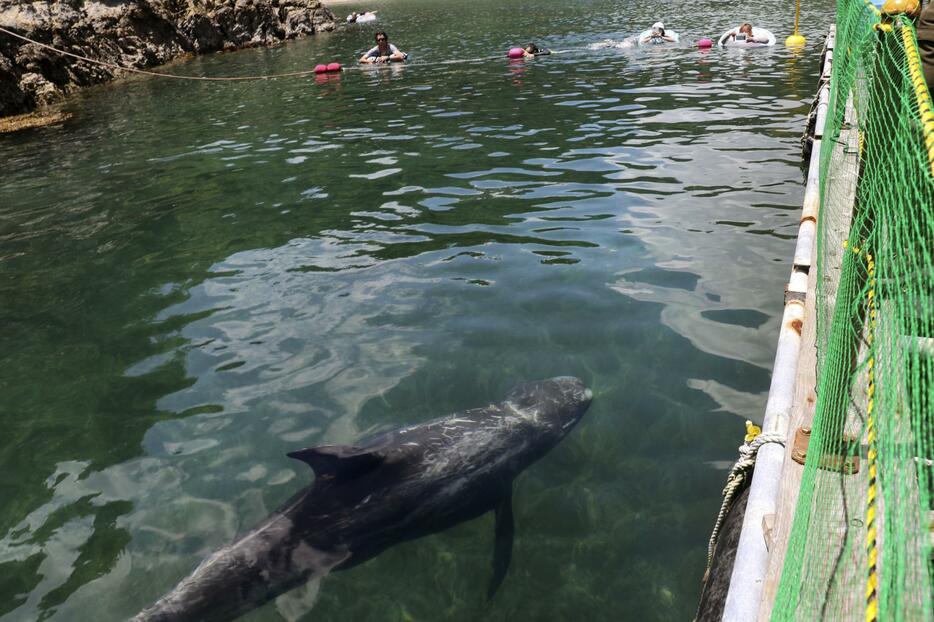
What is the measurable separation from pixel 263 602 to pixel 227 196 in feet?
30.8

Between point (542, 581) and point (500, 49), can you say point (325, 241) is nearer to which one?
point (542, 581)

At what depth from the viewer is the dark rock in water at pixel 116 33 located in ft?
77.0

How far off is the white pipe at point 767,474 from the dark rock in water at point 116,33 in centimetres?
2510

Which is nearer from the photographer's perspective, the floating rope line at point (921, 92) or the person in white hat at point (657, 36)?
the floating rope line at point (921, 92)

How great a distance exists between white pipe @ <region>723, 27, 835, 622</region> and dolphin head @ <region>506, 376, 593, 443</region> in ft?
6.02

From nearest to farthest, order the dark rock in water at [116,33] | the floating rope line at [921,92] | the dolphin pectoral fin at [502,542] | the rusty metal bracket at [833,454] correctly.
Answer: the floating rope line at [921,92] < the rusty metal bracket at [833,454] < the dolphin pectoral fin at [502,542] < the dark rock in water at [116,33]

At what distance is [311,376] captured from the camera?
6.69m

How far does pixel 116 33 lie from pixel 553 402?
108 feet

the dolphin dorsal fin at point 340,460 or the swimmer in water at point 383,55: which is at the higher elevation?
the swimmer in water at point 383,55

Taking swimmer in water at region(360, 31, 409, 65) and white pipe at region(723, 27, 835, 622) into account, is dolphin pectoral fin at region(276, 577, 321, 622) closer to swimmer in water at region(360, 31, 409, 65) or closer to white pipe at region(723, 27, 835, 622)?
white pipe at region(723, 27, 835, 622)

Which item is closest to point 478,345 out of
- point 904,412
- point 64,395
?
point 64,395

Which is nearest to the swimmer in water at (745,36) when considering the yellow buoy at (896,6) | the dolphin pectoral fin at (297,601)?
the yellow buoy at (896,6)

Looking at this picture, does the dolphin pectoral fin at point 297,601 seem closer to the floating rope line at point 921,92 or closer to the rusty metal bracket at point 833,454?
the rusty metal bracket at point 833,454

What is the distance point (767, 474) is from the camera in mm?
3703
